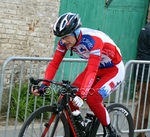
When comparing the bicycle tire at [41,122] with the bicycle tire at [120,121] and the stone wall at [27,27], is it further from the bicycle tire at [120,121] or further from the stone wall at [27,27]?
the stone wall at [27,27]

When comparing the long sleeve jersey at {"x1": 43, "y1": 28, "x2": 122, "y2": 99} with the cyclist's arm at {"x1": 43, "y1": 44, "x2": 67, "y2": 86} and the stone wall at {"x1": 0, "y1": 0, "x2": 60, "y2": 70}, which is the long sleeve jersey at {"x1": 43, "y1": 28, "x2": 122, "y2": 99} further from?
the stone wall at {"x1": 0, "y1": 0, "x2": 60, "y2": 70}

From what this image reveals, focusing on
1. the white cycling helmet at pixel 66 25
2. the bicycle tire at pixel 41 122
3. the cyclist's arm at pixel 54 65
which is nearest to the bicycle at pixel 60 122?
the bicycle tire at pixel 41 122

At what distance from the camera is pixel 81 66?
7.29 m

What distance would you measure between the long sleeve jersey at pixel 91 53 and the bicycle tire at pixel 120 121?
721 millimetres

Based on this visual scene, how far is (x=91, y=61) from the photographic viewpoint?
17.6 ft

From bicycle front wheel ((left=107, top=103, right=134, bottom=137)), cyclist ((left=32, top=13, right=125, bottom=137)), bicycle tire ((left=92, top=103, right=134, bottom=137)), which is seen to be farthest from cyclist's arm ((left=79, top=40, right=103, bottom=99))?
bicycle front wheel ((left=107, top=103, right=134, bottom=137))

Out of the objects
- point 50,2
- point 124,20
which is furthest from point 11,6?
point 124,20

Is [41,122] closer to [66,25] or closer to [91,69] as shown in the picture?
[91,69]

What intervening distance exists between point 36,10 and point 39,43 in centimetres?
64

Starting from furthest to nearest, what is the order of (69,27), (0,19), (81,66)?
(0,19), (81,66), (69,27)

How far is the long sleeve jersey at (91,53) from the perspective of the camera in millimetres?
5309

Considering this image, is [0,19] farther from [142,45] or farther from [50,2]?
[142,45]

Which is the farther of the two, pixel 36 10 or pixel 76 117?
pixel 36 10

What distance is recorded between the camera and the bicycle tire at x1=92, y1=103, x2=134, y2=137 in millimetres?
6142
